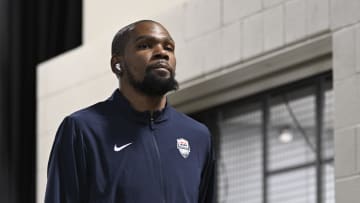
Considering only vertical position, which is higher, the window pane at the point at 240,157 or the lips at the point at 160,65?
the window pane at the point at 240,157

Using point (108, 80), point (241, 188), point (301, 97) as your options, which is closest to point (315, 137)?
point (301, 97)

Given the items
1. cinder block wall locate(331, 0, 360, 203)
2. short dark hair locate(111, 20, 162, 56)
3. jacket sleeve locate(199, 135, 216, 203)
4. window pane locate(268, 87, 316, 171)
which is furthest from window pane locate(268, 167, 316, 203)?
short dark hair locate(111, 20, 162, 56)

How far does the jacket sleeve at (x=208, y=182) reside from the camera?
3.53m

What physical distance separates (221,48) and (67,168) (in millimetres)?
3164

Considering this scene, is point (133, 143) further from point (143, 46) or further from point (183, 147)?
point (143, 46)

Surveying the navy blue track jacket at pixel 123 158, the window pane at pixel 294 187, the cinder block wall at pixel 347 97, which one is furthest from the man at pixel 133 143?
the window pane at pixel 294 187

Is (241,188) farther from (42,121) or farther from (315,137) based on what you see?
(42,121)

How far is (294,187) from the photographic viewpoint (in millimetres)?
6109

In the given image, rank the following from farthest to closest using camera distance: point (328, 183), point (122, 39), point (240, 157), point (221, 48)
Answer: point (240, 157) → point (221, 48) → point (328, 183) → point (122, 39)

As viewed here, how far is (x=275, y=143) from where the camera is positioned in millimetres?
6316

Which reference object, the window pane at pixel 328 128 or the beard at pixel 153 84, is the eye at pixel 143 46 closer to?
the beard at pixel 153 84

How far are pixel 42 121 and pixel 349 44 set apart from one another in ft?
10.3

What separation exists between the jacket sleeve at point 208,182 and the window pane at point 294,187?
8.20 feet

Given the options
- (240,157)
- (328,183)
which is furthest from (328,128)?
(240,157)
